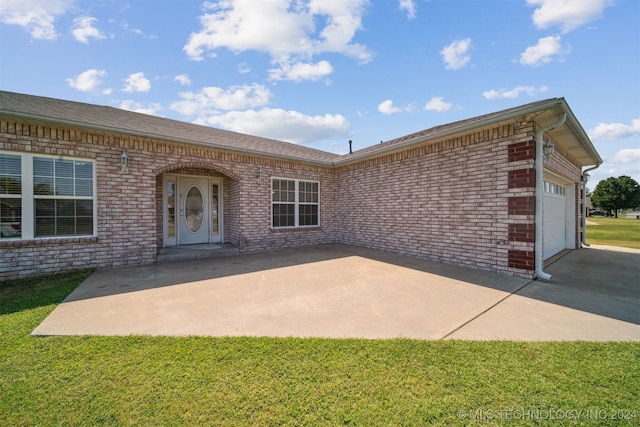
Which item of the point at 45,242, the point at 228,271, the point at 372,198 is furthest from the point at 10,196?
the point at 372,198

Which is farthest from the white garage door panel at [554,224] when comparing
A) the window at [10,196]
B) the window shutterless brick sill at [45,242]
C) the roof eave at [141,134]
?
the window at [10,196]

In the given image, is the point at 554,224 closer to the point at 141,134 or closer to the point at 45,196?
the point at 141,134

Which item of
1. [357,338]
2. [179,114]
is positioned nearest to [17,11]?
[179,114]

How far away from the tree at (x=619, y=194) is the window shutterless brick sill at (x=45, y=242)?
65905 millimetres

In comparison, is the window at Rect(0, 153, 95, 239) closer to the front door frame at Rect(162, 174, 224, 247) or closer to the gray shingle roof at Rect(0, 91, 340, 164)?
the gray shingle roof at Rect(0, 91, 340, 164)

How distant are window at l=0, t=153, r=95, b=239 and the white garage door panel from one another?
11240 millimetres

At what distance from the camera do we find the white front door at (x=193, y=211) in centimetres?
839

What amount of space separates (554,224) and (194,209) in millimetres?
11603

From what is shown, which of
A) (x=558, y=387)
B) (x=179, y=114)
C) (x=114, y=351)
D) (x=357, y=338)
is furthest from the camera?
(x=179, y=114)

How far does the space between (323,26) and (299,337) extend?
8.24 m

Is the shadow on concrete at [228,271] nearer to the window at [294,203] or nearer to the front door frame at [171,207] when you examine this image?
the window at [294,203]

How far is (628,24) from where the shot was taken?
5.18 meters

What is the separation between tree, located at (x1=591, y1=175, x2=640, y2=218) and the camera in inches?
1657

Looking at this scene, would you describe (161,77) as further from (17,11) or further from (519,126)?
(519,126)
